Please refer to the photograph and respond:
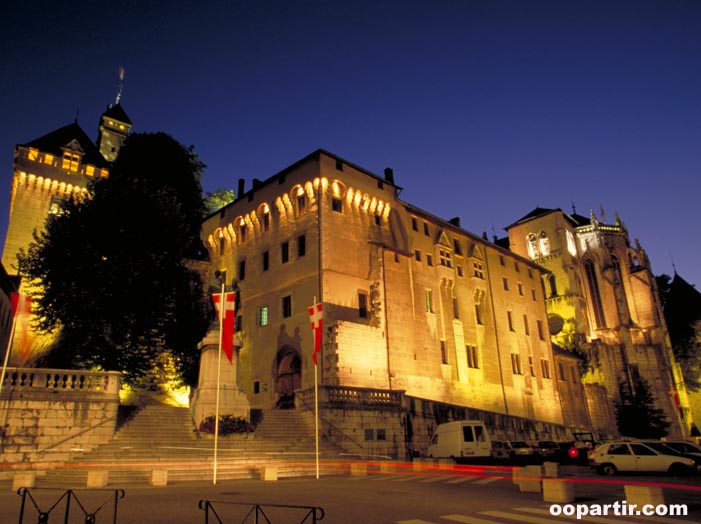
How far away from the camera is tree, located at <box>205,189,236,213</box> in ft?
198

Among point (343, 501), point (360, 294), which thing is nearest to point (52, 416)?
point (343, 501)

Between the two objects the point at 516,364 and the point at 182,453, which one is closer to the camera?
the point at 182,453

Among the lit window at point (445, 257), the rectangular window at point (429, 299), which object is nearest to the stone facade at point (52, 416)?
the rectangular window at point (429, 299)

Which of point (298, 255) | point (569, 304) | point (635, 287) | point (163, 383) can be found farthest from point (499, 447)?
point (635, 287)

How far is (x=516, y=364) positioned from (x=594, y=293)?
94.8 ft

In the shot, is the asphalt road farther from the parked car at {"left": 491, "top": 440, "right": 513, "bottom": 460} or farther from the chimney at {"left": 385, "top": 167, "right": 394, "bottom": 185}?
the chimney at {"left": 385, "top": 167, "right": 394, "bottom": 185}

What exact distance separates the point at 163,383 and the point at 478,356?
25.1 m

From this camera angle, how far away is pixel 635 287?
70000 mm

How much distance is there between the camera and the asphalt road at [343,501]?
27.4 ft

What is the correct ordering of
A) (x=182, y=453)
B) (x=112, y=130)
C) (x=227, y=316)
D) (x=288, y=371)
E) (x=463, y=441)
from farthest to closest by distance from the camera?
(x=112, y=130), (x=288, y=371), (x=463, y=441), (x=227, y=316), (x=182, y=453)

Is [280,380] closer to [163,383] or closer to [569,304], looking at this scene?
[163,383]

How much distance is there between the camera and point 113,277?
26.3 meters

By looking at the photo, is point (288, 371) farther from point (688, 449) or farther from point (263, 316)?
point (688, 449)

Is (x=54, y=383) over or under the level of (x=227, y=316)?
under
